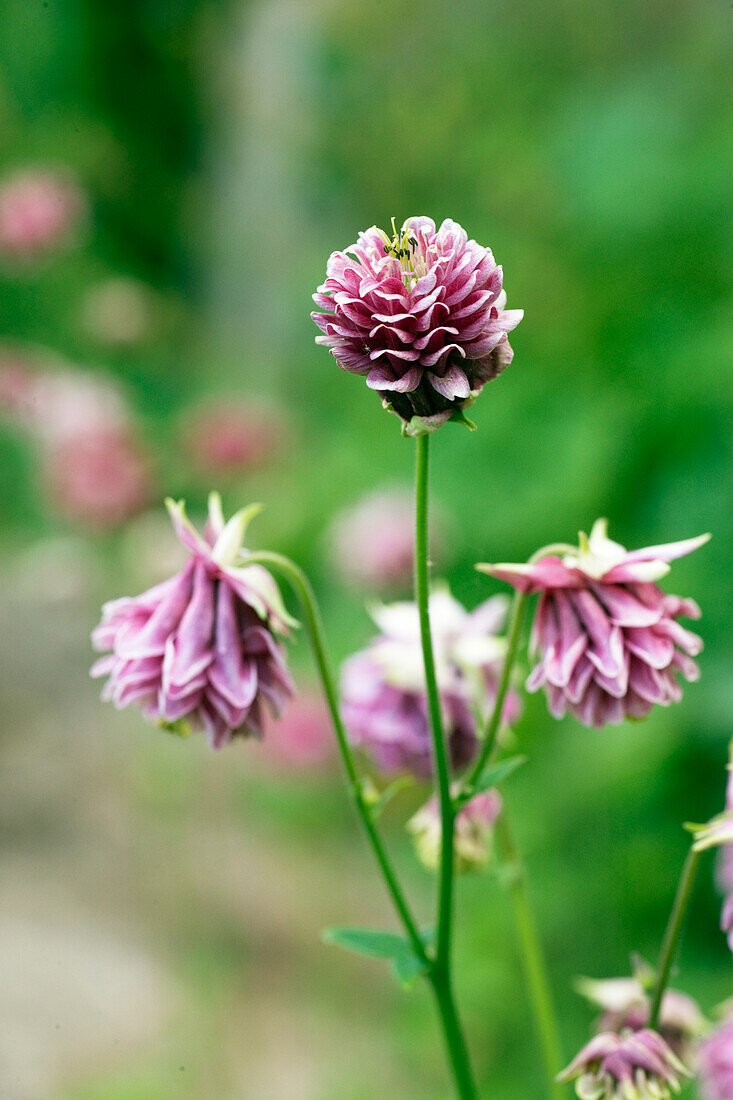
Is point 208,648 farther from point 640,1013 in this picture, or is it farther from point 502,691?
point 640,1013

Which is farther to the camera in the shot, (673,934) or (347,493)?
(347,493)

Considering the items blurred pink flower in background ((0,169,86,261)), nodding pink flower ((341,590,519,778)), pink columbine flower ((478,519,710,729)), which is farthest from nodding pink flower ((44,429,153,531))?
pink columbine flower ((478,519,710,729))

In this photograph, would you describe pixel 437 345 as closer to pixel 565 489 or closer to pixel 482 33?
pixel 565 489

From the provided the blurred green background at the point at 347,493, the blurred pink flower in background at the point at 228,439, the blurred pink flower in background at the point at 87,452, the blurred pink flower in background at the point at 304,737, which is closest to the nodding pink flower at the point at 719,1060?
the blurred green background at the point at 347,493

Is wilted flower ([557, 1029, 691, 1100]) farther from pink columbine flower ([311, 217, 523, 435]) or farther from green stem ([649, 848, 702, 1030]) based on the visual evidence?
pink columbine flower ([311, 217, 523, 435])

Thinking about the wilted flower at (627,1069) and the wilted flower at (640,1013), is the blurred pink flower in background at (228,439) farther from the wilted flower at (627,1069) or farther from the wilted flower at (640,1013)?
the wilted flower at (627,1069)

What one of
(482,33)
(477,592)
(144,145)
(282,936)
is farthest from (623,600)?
(144,145)

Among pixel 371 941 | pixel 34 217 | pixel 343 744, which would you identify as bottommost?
pixel 371 941

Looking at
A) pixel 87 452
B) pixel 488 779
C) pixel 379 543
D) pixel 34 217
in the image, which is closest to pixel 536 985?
pixel 488 779

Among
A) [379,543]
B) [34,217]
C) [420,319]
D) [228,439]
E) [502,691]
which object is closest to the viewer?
[420,319]
